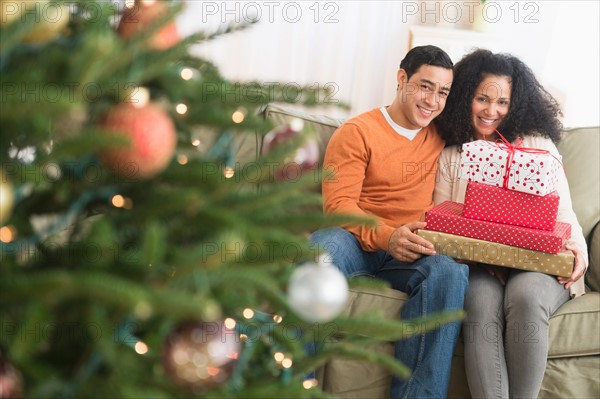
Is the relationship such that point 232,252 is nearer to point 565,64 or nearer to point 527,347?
point 527,347

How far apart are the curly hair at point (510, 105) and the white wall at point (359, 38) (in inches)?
39.1

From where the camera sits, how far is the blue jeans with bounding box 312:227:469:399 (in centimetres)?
193

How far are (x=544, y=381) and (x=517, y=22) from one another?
2032mm

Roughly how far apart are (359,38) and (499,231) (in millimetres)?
1822

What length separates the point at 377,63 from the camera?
3.69 meters

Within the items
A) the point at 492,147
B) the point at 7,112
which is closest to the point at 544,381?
the point at 492,147

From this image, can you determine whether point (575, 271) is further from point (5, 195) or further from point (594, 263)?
point (5, 195)

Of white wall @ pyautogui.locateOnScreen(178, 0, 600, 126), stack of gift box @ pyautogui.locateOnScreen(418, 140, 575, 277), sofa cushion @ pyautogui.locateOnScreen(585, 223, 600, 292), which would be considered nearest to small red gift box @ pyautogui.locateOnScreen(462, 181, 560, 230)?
stack of gift box @ pyautogui.locateOnScreen(418, 140, 575, 277)

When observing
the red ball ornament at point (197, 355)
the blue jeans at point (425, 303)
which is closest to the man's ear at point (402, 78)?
the blue jeans at point (425, 303)

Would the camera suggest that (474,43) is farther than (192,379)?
Yes

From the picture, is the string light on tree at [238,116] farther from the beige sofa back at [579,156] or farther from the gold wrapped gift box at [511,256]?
the beige sofa back at [579,156]

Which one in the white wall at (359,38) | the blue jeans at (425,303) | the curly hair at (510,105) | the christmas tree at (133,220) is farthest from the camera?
the white wall at (359,38)

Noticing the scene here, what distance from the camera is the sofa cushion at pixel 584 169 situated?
2.43m

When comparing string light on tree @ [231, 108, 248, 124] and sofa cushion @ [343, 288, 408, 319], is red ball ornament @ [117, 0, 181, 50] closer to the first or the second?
string light on tree @ [231, 108, 248, 124]
